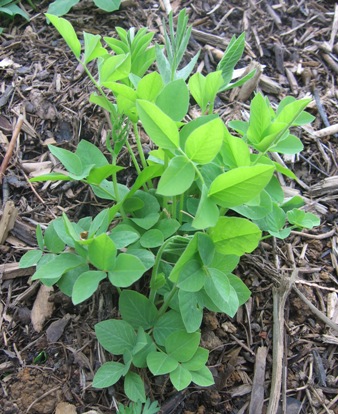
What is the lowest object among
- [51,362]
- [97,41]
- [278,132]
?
[51,362]

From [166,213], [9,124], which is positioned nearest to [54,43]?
[9,124]

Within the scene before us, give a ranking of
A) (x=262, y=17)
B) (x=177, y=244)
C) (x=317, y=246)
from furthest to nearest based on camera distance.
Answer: (x=262, y=17), (x=317, y=246), (x=177, y=244)

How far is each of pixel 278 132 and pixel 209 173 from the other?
7.7 inches

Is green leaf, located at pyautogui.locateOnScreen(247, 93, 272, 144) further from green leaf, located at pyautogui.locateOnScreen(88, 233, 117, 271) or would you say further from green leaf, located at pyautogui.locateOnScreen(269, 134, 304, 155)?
green leaf, located at pyautogui.locateOnScreen(88, 233, 117, 271)

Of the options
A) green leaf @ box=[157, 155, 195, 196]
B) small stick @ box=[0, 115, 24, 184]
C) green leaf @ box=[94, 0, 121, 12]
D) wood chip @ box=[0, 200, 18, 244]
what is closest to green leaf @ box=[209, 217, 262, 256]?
green leaf @ box=[157, 155, 195, 196]

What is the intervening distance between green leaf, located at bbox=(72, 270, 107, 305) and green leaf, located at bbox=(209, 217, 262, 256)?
31 centimetres

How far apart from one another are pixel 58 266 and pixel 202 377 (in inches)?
19.6

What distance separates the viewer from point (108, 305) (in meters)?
1.49

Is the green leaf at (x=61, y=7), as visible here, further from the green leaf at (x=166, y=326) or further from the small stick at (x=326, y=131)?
the green leaf at (x=166, y=326)

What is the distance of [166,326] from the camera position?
1.34 m

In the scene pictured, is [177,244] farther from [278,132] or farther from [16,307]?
[16,307]

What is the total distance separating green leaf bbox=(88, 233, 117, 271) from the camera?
113cm

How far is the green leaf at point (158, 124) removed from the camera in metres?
0.98

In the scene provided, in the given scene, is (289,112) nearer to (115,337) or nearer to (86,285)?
(86,285)
